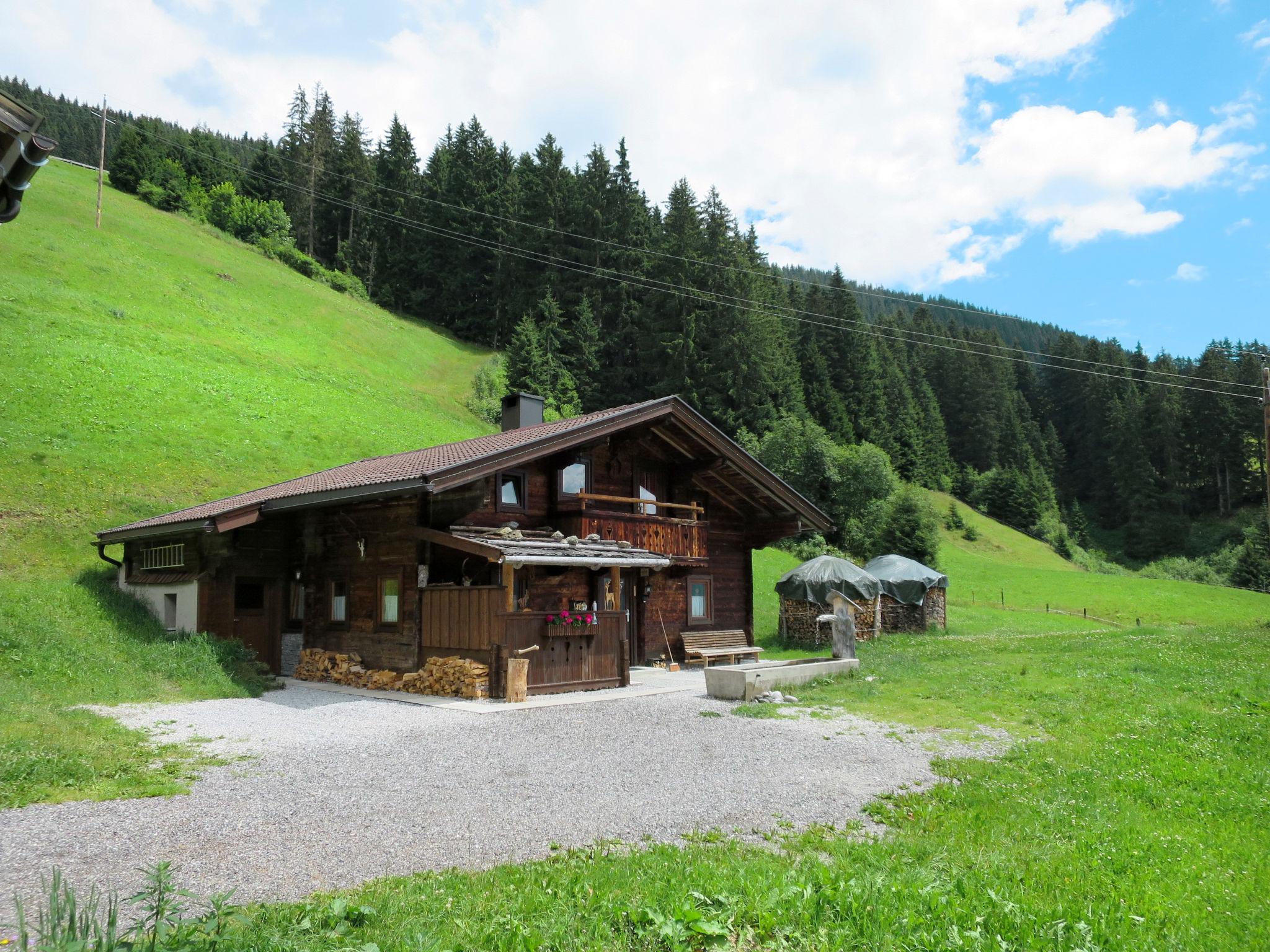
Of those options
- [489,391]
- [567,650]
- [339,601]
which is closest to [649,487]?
[567,650]

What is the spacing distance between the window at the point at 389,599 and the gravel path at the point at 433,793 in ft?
11.9

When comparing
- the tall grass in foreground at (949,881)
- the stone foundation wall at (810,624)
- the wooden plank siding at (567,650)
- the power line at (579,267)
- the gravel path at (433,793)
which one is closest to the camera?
the tall grass in foreground at (949,881)

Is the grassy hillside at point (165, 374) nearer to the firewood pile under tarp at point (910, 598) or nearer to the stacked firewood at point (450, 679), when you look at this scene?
the stacked firewood at point (450, 679)

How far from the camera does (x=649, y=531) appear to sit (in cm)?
1897

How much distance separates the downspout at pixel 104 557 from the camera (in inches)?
769

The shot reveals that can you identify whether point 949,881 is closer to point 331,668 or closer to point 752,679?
point 752,679

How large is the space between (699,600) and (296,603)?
9765mm

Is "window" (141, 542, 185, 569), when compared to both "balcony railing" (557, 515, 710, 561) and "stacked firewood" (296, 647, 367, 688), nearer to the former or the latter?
"stacked firewood" (296, 647, 367, 688)

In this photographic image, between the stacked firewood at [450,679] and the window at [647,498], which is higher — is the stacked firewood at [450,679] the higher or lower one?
the lower one

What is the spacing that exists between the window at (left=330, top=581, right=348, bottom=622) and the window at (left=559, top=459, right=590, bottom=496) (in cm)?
496

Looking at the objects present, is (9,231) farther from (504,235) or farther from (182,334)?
(504,235)

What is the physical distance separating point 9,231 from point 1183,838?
168ft

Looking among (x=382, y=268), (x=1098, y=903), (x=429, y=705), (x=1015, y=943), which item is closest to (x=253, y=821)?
(x=1015, y=943)

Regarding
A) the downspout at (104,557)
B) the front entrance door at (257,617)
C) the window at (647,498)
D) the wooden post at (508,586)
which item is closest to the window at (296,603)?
the front entrance door at (257,617)
